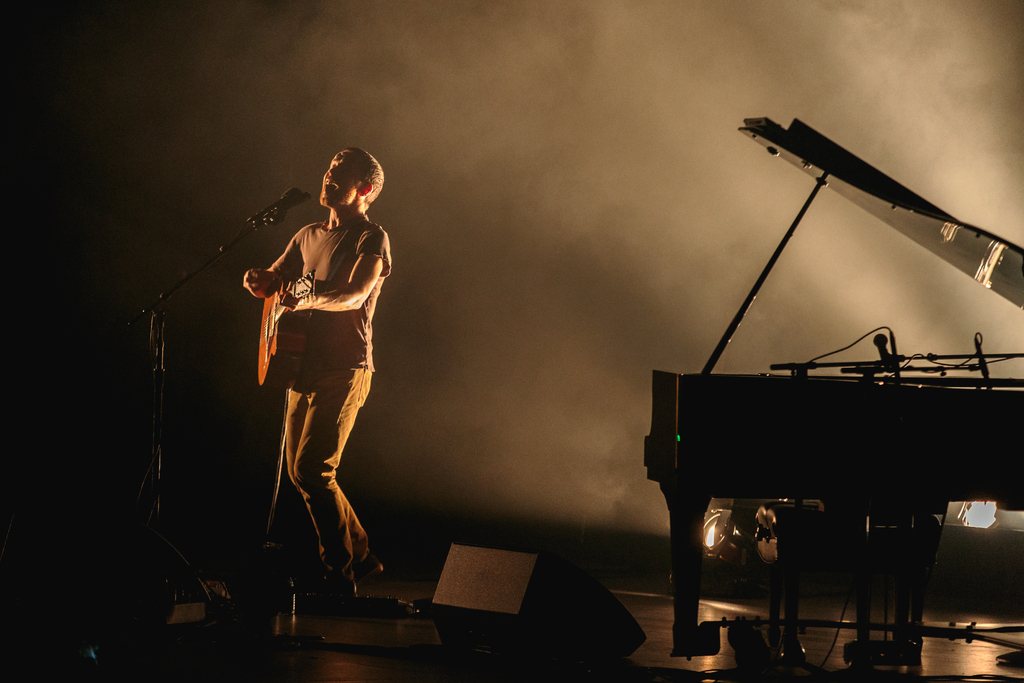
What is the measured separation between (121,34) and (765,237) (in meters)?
4.25

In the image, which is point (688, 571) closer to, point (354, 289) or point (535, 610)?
point (535, 610)

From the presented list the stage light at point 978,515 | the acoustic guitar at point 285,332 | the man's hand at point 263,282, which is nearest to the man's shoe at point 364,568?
A: the acoustic guitar at point 285,332

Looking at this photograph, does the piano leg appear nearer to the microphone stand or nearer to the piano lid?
the piano lid

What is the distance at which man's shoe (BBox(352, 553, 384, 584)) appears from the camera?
4512mm

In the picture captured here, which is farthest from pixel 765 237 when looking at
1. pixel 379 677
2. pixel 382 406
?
pixel 379 677

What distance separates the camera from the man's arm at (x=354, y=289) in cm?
452

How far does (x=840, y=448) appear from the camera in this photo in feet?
9.94

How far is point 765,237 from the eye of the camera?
639cm

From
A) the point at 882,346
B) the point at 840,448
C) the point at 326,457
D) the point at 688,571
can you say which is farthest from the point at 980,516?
the point at 326,457

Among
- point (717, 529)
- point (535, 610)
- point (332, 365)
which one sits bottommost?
point (535, 610)

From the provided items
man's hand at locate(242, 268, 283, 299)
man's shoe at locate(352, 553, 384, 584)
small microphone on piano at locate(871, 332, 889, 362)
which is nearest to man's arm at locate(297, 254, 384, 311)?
man's hand at locate(242, 268, 283, 299)

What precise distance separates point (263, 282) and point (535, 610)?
2.70 metres

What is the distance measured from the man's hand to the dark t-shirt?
0.05 metres

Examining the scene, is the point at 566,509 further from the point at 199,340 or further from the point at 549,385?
the point at 199,340
